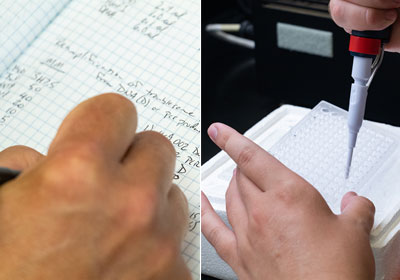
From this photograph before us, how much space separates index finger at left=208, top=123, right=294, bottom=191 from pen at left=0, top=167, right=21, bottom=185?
0.69 feet

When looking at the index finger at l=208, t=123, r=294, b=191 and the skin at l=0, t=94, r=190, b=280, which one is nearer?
the skin at l=0, t=94, r=190, b=280

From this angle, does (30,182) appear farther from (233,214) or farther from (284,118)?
(284,118)

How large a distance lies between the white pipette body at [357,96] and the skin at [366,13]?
0.03 meters

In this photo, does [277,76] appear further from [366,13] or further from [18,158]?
[18,158]

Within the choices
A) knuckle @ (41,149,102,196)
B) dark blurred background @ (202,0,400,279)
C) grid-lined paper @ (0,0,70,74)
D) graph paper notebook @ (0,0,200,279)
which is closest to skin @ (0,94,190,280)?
knuckle @ (41,149,102,196)

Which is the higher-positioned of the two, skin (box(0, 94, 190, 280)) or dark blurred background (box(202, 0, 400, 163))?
skin (box(0, 94, 190, 280))

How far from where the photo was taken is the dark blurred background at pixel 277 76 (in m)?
0.73

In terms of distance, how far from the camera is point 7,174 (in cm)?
33

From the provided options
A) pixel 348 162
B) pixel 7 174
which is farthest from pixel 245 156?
pixel 7 174

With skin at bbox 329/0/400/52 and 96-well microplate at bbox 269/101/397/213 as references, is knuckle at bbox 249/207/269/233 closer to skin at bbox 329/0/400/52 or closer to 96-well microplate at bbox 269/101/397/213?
96-well microplate at bbox 269/101/397/213

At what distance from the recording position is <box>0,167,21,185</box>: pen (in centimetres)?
33

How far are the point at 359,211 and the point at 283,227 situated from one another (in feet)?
0.22

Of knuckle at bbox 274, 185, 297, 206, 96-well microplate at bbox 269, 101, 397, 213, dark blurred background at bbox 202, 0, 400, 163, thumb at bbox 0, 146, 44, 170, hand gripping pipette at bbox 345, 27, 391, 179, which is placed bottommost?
dark blurred background at bbox 202, 0, 400, 163

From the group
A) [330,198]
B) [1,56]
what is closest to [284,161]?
[330,198]
